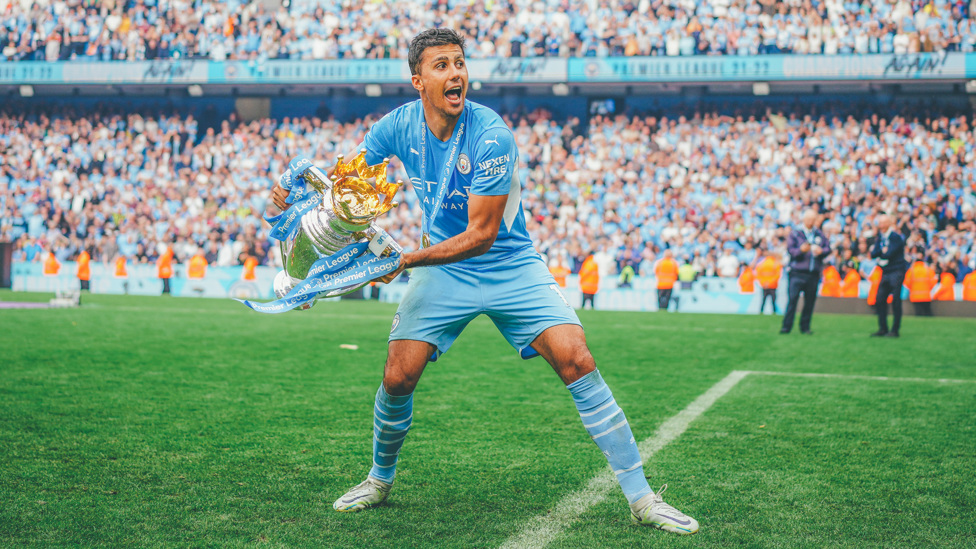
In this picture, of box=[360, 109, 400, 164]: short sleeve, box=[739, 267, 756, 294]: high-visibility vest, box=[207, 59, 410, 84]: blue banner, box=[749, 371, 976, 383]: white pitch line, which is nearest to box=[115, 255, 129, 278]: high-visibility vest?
box=[207, 59, 410, 84]: blue banner

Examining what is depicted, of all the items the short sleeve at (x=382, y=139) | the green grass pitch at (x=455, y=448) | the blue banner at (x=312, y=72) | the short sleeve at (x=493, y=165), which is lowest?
the green grass pitch at (x=455, y=448)

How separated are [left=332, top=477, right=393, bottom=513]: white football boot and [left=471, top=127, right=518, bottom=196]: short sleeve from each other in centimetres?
147

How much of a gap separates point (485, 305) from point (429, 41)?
1.20 m

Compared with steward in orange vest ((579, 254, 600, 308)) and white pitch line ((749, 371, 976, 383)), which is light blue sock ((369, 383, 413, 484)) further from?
steward in orange vest ((579, 254, 600, 308))

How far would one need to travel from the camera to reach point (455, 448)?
17.0 feet

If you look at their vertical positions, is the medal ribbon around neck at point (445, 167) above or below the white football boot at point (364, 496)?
above

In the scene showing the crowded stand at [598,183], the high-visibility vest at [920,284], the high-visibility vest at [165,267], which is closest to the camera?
the high-visibility vest at [920,284]

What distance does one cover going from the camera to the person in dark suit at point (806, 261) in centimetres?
1281

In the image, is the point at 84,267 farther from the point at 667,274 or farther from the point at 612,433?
the point at 612,433

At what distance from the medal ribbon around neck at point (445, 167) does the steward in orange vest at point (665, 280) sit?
15.2m

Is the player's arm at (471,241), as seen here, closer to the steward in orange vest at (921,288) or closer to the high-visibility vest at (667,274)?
the high-visibility vest at (667,274)

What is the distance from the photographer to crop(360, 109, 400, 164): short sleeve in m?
4.14

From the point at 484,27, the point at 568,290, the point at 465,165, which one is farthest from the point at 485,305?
the point at 484,27

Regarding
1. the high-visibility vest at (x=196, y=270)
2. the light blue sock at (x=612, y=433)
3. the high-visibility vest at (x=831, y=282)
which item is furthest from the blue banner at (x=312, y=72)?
the light blue sock at (x=612, y=433)
